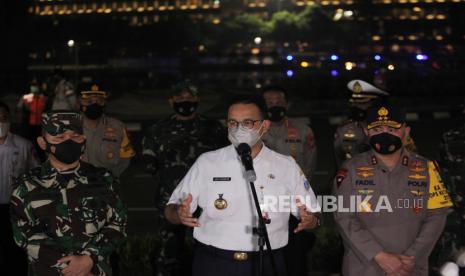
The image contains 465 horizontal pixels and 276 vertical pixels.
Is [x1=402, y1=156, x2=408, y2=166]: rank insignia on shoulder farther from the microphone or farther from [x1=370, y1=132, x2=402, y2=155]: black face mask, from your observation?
the microphone

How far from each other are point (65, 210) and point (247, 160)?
3.85 feet

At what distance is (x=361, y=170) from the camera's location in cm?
479

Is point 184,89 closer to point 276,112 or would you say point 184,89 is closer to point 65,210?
point 276,112

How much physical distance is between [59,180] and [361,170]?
6.25ft

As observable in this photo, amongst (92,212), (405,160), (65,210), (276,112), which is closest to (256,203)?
(92,212)

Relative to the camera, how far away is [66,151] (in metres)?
4.42

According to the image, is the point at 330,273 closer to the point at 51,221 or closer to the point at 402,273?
the point at 402,273

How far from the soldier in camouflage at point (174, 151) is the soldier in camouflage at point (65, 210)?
2.12 meters

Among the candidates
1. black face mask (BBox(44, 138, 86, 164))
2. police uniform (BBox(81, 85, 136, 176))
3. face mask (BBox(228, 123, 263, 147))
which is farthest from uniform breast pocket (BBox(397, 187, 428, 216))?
police uniform (BBox(81, 85, 136, 176))

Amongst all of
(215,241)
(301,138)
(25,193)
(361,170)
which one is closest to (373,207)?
(361,170)

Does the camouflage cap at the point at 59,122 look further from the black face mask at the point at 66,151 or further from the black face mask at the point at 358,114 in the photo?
the black face mask at the point at 358,114

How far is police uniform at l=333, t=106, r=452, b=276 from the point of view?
468cm

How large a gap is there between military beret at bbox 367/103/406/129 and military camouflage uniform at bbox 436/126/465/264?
1.63m

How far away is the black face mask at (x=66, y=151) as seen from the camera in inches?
174
